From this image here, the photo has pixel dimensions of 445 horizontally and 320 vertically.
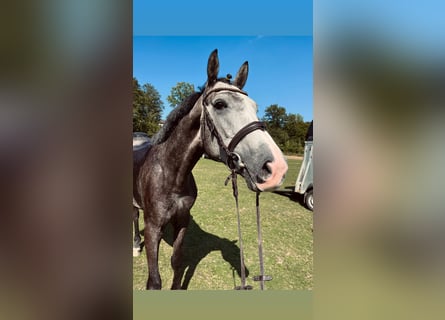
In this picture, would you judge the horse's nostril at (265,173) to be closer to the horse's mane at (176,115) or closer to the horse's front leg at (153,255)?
the horse's mane at (176,115)

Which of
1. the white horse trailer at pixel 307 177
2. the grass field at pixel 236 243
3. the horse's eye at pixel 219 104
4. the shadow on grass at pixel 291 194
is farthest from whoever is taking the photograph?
the shadow on grass at pixel 291 194

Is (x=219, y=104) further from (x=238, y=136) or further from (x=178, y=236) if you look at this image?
(x=178, y=236)

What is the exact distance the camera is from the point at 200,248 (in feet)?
12.5

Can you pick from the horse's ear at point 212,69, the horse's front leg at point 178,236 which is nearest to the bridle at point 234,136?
the horse's ear at point 212,69

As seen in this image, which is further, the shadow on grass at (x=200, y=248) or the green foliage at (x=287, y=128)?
the green foliage at (x=287, y=128)

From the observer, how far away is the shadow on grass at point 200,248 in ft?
10.8

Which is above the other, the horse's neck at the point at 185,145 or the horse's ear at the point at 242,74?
the horse's ear at the point at 242,74

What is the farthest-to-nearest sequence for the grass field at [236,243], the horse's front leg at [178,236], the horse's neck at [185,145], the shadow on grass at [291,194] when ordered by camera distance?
the shadow on grass at [291,194], the grass field at [236,243], the horse's front leg at [178,236], the horse's neck at [185,145]

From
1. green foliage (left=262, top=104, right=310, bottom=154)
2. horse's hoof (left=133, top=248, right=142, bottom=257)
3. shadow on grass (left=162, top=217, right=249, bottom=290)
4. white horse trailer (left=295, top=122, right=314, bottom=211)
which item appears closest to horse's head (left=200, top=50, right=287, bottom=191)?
shadow on grass (left=162, top=217, right=249, bottom=290)

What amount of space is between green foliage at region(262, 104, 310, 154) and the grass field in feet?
1.85

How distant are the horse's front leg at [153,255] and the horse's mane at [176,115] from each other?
0.72 metres

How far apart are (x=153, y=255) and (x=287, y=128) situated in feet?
16.7

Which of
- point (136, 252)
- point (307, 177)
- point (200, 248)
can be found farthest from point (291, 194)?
point (136, 252)
